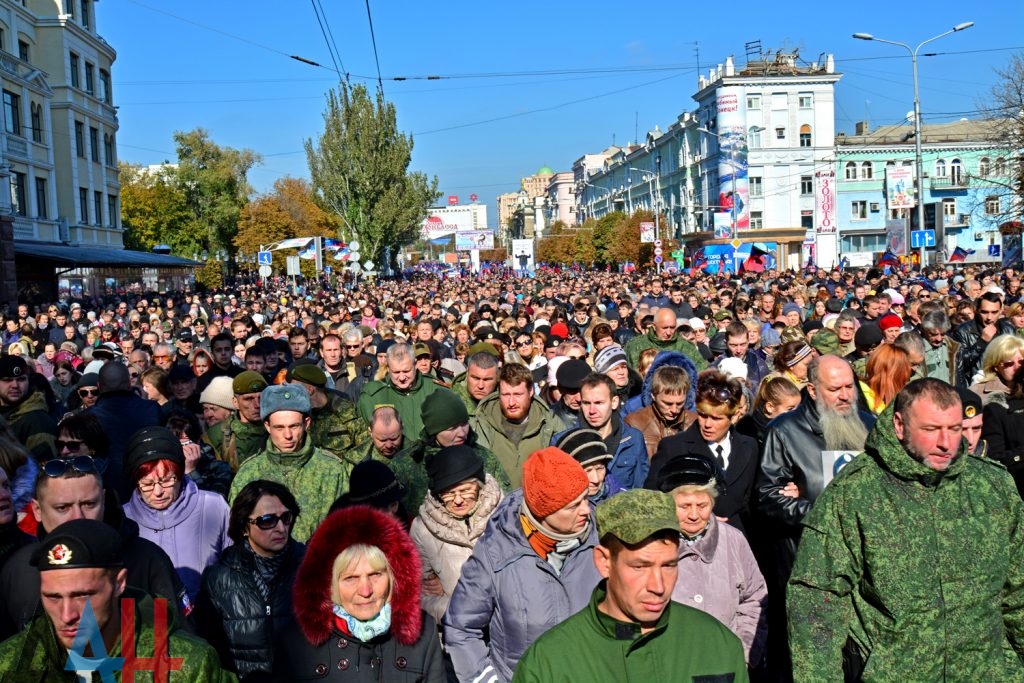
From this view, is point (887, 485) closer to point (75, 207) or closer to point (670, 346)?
point (670, 346)

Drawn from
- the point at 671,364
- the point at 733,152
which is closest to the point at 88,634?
the point at 671,364

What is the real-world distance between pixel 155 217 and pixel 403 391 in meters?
76.8

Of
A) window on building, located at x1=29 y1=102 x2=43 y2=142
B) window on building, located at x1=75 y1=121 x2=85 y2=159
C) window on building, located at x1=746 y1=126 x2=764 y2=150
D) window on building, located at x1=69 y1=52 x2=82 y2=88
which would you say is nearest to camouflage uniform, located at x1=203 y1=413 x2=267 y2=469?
window on building, located at x1=29 y1=102 x2=43 y2=142

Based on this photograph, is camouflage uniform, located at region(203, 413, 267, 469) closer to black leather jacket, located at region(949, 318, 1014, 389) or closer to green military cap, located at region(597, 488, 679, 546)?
green military cap, located at region(597, 488, 679, 546)

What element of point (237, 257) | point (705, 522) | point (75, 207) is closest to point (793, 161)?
point (237, 257)

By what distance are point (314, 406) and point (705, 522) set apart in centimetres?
342

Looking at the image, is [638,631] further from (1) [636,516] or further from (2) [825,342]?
(2) [825,342]

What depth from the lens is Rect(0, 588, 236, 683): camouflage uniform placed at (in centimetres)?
288

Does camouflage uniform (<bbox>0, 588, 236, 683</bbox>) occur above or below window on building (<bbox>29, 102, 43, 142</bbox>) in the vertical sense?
below

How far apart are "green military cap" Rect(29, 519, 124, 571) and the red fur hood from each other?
0.78 metres

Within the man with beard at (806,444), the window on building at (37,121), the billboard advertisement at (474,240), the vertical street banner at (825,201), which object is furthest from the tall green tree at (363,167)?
the man with beard at (806,444)

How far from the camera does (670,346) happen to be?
10.5 metres

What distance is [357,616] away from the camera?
3.59m

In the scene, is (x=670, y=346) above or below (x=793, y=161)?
below
